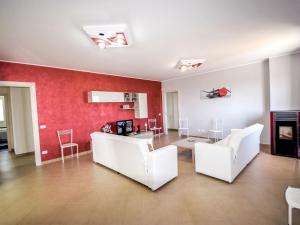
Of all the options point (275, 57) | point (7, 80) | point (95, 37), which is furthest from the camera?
point (275, 57)

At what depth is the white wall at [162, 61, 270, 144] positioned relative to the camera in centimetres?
478

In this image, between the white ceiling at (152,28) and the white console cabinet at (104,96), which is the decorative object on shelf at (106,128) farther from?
the white ceiling at (152,28)

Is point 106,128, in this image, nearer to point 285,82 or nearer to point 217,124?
point 217,124

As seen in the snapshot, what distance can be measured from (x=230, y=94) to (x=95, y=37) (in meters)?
4.74

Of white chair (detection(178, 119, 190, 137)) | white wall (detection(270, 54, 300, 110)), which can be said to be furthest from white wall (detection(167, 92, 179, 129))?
white wall (detection(270, 54, 300, 110))

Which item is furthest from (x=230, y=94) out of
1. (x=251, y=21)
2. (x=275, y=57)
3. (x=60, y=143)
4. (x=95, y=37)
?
(x=60, y=143)

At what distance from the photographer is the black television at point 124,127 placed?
5.48 m

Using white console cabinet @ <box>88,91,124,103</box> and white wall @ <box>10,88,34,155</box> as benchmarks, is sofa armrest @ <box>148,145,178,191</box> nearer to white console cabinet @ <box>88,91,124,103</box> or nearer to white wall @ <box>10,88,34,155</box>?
white console cabinet @ <box>88,91,124,103</box>

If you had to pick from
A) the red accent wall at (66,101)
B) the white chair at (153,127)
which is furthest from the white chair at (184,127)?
the red accent wall at (66,101)

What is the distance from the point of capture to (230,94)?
539 cm

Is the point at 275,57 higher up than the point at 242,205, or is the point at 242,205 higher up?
the point at 275,57

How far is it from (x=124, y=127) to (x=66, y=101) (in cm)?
208

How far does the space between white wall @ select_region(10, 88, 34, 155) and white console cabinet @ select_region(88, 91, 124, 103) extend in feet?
7.59

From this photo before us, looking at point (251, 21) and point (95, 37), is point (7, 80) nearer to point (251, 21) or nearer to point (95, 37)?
point (95, 37)
